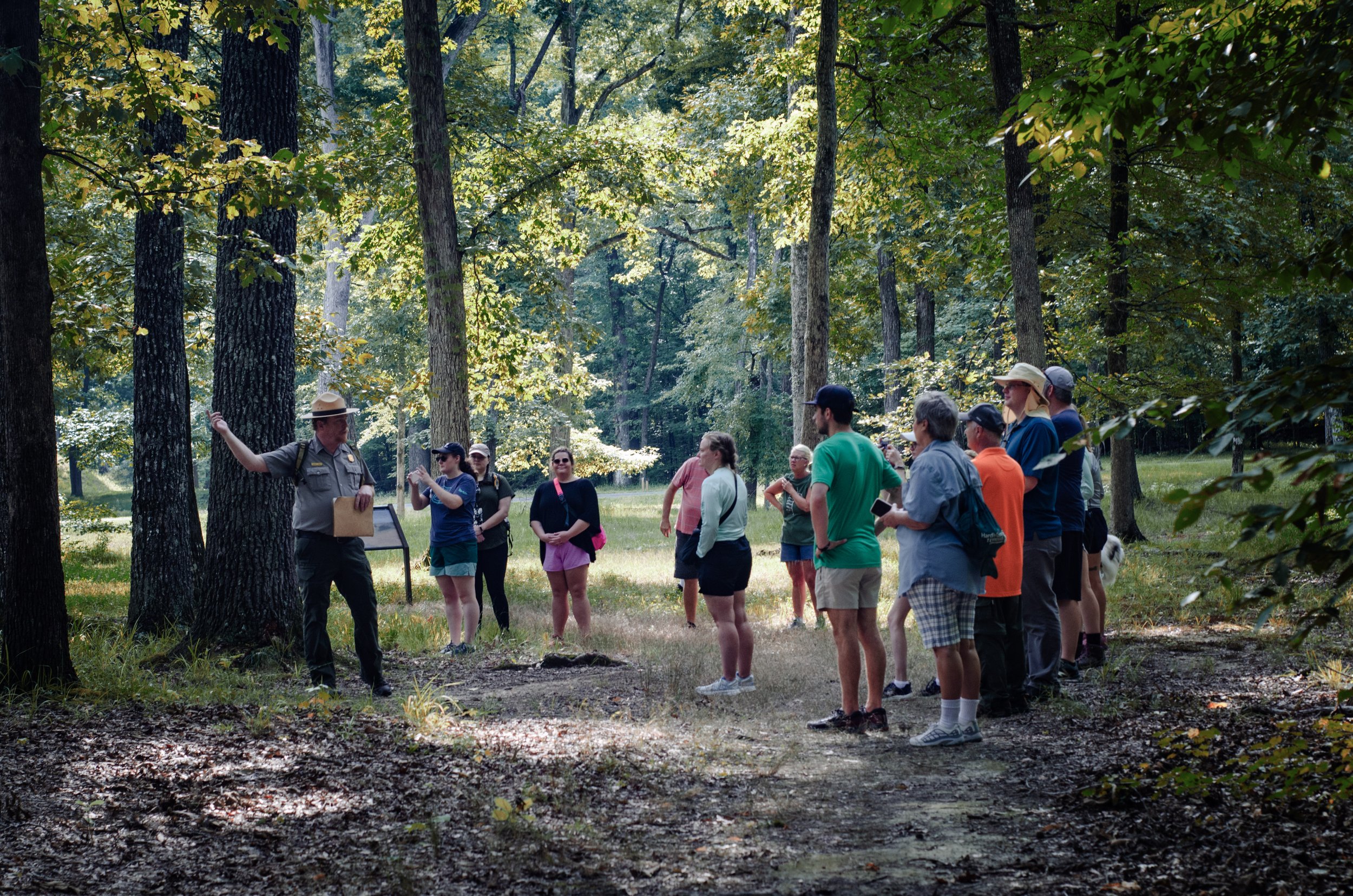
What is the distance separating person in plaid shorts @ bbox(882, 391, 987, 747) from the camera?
5922 millimetres

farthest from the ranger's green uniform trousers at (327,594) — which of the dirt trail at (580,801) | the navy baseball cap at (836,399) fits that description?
the navy baseball cap at (836,399)

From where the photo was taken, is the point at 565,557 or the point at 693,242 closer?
the point at 565,557

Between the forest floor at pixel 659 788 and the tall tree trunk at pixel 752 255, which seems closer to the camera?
the forest floor at pixel 659 788

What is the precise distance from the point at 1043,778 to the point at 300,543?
5.01m

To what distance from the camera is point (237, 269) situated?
796cm

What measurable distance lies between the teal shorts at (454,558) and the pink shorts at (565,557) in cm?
81

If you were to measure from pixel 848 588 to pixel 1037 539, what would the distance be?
5.22ft

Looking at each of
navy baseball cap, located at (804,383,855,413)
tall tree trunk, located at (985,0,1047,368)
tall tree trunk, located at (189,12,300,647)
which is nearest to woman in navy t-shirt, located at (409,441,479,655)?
tall tree trunk, located at (189,12,300,647)

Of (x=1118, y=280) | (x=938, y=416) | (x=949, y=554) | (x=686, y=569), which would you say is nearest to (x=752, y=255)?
(x=1118, y=280)

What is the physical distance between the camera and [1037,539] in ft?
23.0

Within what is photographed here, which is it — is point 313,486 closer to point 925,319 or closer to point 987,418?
point 987,418

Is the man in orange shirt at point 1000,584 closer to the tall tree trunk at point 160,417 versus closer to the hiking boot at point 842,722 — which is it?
the hiking boot at point 842,722

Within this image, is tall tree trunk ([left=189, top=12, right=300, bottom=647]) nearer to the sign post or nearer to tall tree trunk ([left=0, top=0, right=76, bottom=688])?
tall tree trunk ([left=0, top=0, right=76, bottom=688])

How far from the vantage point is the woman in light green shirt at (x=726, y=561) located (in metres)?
7.69
